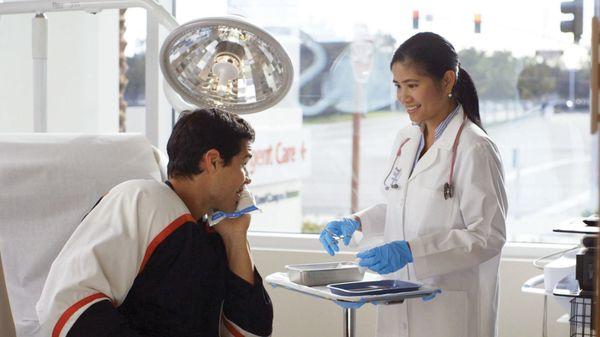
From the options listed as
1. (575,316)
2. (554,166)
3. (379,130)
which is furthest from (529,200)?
(575,316)

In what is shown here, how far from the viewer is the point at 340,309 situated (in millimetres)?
3361

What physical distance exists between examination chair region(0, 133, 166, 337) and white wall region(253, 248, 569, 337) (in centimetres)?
130

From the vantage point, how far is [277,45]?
6.73 feet

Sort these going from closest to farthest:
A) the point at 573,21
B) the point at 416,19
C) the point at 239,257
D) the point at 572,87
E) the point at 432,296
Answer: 1. the point at 239,257
2. the point at 432,296
3. the point at 573,21
4. the point at 572,87
5. the point at 416,19

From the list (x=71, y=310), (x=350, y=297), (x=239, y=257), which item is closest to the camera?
(x=71, y=310)

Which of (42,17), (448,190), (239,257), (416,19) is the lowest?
(239,257)

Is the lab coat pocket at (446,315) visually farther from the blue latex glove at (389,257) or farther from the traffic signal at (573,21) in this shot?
the traffic signal at (573,21)

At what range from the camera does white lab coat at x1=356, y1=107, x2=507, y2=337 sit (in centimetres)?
216

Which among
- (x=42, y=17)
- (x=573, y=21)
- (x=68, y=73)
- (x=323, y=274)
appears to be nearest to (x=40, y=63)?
(x=42, y=17)

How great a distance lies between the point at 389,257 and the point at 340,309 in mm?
1253

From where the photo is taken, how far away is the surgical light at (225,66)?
2092mm

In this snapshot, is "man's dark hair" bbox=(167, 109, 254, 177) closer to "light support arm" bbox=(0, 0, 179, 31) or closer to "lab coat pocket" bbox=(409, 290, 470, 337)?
"light support arm" bbox=(0, 0, 179, 31)

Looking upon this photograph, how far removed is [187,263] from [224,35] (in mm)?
642

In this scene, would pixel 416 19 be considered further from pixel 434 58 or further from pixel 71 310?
pixel 71 310
